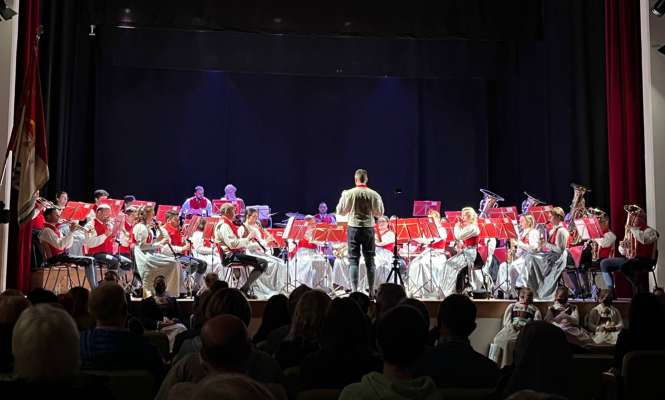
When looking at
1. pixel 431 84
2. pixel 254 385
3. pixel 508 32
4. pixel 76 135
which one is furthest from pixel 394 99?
pixel 254 385

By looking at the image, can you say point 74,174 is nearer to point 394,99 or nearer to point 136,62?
point 136,62

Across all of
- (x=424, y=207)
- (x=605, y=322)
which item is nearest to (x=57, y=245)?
(x=424, y=207)

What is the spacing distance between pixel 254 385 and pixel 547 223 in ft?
34.2

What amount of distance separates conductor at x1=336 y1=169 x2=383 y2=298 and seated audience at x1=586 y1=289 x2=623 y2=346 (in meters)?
2.64

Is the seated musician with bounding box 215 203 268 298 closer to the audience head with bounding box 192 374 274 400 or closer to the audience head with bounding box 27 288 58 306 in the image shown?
the audience head with bounding box 27 288 58 306

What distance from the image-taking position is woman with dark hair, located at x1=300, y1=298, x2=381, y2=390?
3.58 m

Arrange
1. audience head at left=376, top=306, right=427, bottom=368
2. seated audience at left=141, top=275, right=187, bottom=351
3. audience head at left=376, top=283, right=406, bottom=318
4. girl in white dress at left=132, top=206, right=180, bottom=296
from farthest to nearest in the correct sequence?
girl in white dress at left=132, top=206, right=180, bottom=296, seated audience at left=141, top=275, right=187, bottom=351, audience head at left=376, top=283, right=406, bottom=318, audience head at left=376, top=306, right=427, bottom=368

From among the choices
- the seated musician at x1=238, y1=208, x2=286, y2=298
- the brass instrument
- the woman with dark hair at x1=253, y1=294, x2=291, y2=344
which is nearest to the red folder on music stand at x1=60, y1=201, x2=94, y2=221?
the seated musician at x1=238, y1=208, x2=286, y2=298

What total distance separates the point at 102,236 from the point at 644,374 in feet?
26.6

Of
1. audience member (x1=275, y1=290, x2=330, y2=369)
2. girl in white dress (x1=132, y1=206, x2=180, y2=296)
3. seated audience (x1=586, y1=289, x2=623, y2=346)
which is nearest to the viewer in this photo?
audience member (x1=275, y1=290, x2=330, y2=369)

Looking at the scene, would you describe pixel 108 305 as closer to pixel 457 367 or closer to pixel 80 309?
pixel 80 309

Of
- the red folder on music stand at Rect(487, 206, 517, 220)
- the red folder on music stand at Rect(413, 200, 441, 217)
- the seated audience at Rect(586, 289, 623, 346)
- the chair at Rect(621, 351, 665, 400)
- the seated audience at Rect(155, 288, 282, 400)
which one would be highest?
the red folder on music stand at Rect(413, 200, 441, 217)

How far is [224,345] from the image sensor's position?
8.99 ft

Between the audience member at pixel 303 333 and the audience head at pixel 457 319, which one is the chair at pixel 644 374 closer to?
the audience head at pixel 457 319
